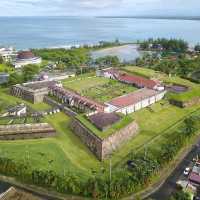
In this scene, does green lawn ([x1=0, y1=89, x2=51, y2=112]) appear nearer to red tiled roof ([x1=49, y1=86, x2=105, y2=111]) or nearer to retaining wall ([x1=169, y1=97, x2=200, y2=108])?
red tiled roof ([x1=49, y1=86, x2=105, y2=111])

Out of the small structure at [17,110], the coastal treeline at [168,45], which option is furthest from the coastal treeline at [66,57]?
the coastal treeline at [168,45]

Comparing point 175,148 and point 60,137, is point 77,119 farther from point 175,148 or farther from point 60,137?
point 175,148

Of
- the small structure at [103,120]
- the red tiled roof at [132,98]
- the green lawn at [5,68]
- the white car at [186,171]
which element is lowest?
the white car at [186,171]

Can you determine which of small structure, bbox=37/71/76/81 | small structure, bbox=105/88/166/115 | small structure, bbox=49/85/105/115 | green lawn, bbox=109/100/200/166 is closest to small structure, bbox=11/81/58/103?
small structure, bbox=49/85/105/115

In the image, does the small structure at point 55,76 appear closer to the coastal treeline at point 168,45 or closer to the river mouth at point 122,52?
the river mouth at point 122,52

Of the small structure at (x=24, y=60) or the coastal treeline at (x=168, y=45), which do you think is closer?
the small structure at (x=24, y=60)

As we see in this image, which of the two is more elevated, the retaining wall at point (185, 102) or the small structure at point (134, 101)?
the small structure at point (134, 101)

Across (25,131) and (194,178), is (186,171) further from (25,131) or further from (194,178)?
(25,131)
